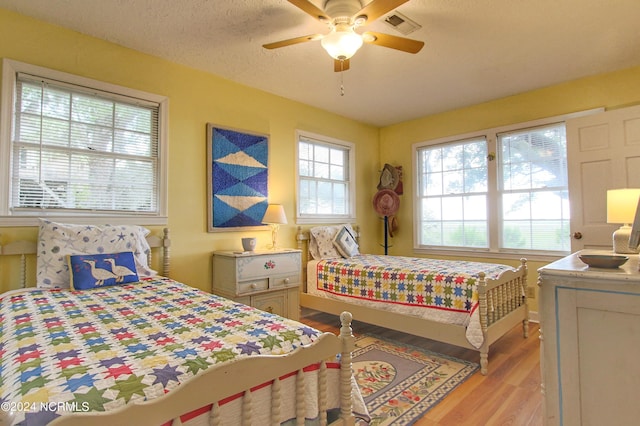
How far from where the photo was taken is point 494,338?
2488 millimetres

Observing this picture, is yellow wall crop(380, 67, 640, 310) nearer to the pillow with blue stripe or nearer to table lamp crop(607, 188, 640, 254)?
table lamp crop(607, 188, 640, 254)

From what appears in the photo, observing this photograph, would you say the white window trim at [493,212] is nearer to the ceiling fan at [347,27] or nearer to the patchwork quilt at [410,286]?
the patchwork quilt at [410,286]

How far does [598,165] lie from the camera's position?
10.1ft

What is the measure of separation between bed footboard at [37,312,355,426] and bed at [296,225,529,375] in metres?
1.50

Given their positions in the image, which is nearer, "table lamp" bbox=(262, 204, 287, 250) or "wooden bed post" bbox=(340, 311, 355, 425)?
"wooden bed post" bbox=(340, 311, 355, 425)

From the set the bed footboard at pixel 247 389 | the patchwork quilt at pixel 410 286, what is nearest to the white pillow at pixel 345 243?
the patchwork quilt at pixel 410 286

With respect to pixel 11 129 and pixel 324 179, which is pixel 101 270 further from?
pixel 324 179

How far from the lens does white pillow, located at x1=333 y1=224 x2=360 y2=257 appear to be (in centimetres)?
390

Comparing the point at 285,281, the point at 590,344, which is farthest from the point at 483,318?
the point at 285,281

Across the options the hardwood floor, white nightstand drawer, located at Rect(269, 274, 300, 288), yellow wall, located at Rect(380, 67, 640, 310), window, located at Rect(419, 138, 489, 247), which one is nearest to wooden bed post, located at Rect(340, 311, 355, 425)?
the hardwood floor

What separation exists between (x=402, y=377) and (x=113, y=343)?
1.89 metres

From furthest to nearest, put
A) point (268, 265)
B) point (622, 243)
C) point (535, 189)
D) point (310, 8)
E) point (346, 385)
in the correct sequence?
point (535, 189) → point (268, 265) → point (310, 8) → point (622, 243) → point (346, 385)

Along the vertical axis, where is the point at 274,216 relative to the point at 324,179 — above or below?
below

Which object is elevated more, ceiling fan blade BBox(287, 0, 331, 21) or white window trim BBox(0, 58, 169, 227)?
ceiling fan blade BBox(287, 0, 331, 21)
